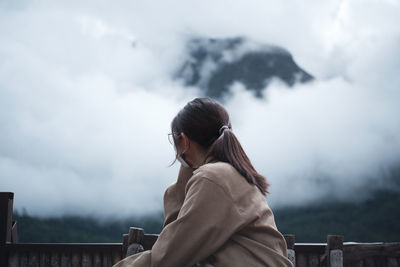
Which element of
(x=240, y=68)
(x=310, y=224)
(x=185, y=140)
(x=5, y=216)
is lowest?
(x=310, y=224)

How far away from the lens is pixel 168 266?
1.73 metres

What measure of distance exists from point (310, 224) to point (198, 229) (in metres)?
30.4

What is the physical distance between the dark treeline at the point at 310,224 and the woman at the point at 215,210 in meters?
28.9

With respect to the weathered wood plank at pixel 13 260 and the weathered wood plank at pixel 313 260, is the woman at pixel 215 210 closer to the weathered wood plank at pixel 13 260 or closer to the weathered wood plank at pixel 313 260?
the weathered wood plank at pixel 313 260

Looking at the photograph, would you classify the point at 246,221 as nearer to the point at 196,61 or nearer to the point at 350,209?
the point at 350,209

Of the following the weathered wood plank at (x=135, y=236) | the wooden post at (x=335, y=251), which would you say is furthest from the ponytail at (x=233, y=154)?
the wooden post at (x=335, y=251)

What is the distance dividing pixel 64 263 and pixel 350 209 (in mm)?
29843

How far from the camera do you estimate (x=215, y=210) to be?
69.4 inches

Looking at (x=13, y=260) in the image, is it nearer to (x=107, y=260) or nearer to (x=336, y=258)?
(x=107, y=260)

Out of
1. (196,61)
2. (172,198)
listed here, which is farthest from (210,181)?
(196,61)

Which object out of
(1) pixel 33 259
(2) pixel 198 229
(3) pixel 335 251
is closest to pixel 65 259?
(1) pixel 33 259

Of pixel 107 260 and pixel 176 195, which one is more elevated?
pixel 176 195

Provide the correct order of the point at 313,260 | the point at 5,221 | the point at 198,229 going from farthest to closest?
the point at 5,221
the point at 313,260
the point at 198,229

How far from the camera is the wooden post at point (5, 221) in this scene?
487 centimetres
